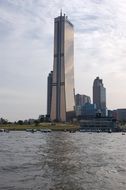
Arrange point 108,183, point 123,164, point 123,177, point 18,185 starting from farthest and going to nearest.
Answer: point 123,164, point 123,177, point 108,183, point 18,185

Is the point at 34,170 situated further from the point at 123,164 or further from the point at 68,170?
the point at 123,164

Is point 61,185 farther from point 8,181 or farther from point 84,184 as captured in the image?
point 8,181

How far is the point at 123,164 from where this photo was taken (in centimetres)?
6631

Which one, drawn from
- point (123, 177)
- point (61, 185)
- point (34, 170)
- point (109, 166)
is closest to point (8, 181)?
point (61, 185)

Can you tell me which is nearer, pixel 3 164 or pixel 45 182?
pixel 45 182

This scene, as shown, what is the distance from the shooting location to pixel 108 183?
1847 inches

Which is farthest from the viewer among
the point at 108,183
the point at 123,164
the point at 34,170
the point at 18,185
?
the point at 123,164

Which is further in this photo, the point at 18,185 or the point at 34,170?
the point at 34,170

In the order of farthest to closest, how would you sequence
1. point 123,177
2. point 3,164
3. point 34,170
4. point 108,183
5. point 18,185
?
point 3,164 → point 34,170 → point 123,177 → point 108,183 → point 18,185

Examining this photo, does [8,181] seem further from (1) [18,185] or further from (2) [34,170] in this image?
(2) [34,170]

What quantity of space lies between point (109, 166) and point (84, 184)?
17.6 metres

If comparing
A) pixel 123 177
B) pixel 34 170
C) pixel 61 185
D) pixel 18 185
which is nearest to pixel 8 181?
pixel 18 185

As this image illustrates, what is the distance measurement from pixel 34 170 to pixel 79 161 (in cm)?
1406

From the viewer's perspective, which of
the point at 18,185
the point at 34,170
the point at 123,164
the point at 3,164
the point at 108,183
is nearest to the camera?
the point at 18,185
